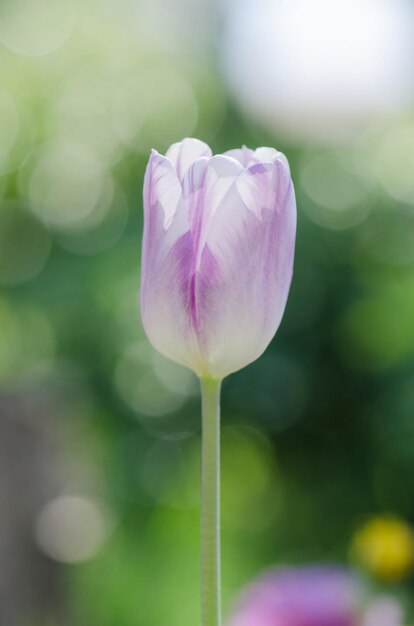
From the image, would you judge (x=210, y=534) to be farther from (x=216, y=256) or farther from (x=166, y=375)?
(x=166, y=375)

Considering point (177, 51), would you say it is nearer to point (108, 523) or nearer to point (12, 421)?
point (12, 421)

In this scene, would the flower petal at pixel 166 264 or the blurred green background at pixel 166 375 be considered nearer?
the flower petal at pixel 166 264

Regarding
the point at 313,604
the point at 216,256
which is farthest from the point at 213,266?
the point at 313,604

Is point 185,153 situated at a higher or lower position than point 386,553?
higher

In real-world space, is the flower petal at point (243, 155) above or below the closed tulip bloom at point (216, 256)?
above

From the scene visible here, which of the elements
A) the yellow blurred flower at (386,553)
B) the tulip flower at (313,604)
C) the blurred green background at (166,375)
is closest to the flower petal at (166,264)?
the tulip flower at (313,604)

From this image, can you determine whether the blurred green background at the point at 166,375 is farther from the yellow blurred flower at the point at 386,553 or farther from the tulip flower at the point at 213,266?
the tulip flower at the point at 213,266

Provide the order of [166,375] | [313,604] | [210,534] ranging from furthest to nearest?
[166,375] < [313,604] < [210,534]
